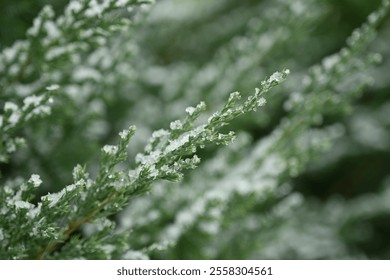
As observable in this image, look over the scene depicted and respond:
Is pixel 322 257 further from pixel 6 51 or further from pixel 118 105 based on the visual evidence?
pixel 6 51

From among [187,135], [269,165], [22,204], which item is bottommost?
[22,204]

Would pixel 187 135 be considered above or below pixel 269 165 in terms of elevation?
below

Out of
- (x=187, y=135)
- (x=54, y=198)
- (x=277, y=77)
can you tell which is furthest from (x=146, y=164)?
(x=277, y=77)

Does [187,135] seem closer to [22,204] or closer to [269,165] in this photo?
[22,204]

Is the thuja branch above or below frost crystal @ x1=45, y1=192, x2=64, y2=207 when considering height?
above

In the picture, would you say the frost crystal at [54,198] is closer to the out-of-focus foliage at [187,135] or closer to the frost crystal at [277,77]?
the out-of-focus foliage at [187,135]

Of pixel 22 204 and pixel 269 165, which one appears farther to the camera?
pixel 269 165

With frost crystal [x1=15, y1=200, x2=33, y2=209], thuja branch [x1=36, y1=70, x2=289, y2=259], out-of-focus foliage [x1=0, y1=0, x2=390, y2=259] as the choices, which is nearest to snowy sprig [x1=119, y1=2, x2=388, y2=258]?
out-of-focus foliage [x1=0, y1=0, x2=390, y2=259]

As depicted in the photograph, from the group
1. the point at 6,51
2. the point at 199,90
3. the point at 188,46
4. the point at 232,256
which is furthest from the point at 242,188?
the point at 188,46

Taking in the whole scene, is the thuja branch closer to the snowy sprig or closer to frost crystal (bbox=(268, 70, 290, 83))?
frost crystal (bbox=(268, 70, 290, 83))

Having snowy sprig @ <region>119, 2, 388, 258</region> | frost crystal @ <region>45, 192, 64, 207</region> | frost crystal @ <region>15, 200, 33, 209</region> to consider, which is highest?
snowy sprig @ <region>119, 2, 388, 258</region>
